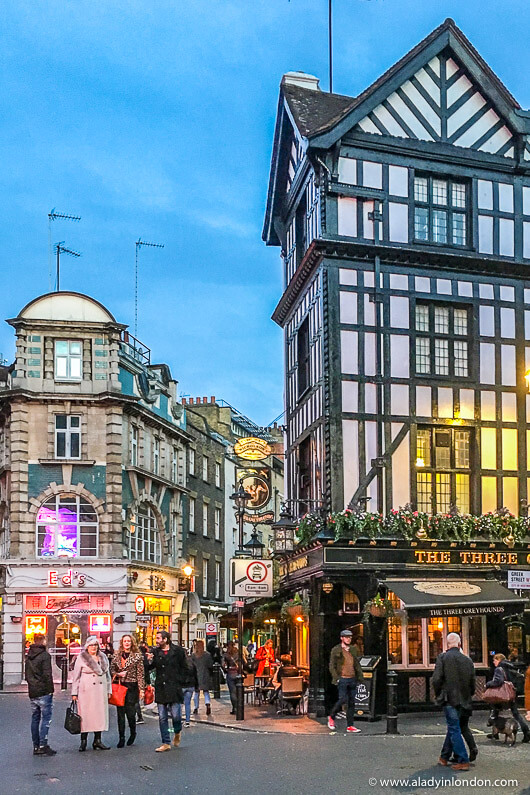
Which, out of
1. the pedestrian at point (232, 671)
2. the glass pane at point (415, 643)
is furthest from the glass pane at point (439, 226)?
the pedestrian at point (232, 671)

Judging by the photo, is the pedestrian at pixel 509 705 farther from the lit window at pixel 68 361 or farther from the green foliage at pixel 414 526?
the lit window at pixel 68 361

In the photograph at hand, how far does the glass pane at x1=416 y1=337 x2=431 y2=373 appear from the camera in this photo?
23094mm

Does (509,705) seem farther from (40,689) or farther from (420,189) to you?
(420,189)

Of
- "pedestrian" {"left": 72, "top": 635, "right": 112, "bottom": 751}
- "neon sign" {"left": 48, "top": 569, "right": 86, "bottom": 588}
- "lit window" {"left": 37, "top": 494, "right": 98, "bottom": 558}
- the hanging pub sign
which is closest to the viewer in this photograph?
"pedestrian" {"left": 72, "top": 635, "right": 112, "bottom": 751}

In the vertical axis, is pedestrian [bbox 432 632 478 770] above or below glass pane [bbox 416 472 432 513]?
below

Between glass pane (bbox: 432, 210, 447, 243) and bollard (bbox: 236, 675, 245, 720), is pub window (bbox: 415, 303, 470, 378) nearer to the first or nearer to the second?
glass pane (bbox: 432, 210, 447, 243)

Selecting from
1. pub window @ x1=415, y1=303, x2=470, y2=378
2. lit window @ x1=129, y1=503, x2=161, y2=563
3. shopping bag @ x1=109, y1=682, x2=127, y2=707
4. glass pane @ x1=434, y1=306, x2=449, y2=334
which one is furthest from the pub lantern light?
lit window @ x1=129, y1=503, x2=161, y2=563

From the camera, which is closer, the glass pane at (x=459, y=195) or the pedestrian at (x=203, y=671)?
the pedestrian at (x=203, y=671)

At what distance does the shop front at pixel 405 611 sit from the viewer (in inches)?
806

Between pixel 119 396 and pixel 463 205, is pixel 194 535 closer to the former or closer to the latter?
pixel 119 396

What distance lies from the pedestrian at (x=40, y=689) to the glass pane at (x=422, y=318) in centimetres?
1165

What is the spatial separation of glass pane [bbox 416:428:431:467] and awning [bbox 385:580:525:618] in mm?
2669

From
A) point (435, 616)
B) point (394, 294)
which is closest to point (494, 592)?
point (435, 616)

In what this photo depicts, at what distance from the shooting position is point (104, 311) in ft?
136
